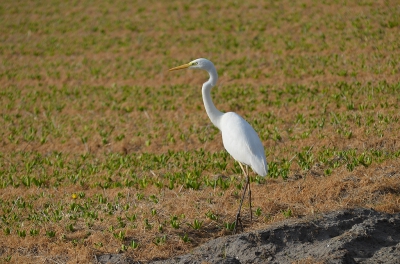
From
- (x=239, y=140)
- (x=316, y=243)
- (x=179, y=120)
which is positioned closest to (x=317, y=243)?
(x=316, y=243)

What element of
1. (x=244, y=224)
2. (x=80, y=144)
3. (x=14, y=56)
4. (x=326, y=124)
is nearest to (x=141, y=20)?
(x=14, y=56)

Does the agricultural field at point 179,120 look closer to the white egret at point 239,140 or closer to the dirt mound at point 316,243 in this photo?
the dirt mound at point 316,243

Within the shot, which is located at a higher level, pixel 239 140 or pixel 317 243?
pixel 239 140

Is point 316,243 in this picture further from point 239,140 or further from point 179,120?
point 179,120

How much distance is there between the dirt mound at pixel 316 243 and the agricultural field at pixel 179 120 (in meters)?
0.45

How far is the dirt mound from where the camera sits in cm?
605

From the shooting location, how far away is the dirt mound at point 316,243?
19.8 feet

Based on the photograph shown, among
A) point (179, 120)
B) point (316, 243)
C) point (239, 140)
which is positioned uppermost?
point (239, 140)

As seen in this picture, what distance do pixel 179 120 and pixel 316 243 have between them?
7.64 metres

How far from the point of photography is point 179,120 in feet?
44.9

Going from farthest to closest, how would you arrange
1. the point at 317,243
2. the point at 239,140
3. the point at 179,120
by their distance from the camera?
the point at 179,120 → the point at 239,140 → the point at 317,243

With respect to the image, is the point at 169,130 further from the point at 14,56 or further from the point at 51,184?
the point at 14,56

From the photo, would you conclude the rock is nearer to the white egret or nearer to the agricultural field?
the agricultural field

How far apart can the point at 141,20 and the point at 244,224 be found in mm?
17866
